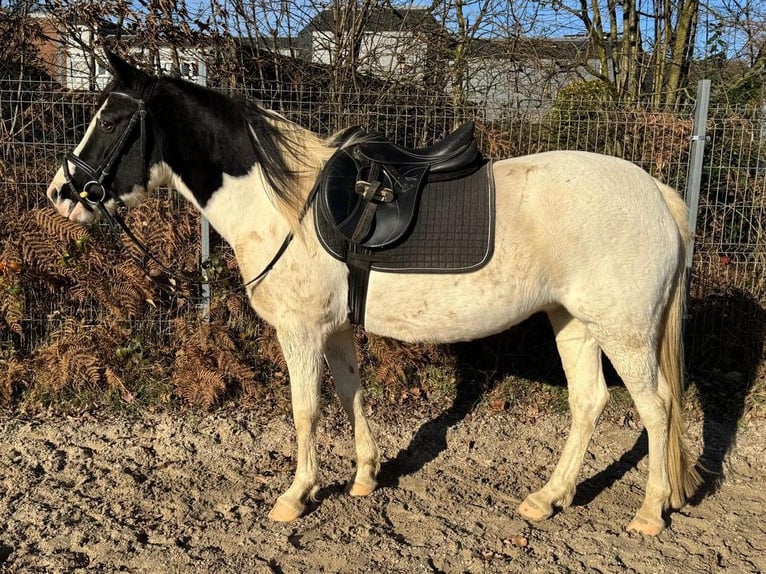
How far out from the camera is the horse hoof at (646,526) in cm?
301

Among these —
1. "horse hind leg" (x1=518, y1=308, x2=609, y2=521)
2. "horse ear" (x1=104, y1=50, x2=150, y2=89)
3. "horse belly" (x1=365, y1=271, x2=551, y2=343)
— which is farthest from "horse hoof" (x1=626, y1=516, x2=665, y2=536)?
"horse ear" (x1=104, y1=50, x2=150, y2=89)

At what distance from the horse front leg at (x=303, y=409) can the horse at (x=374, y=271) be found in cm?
1

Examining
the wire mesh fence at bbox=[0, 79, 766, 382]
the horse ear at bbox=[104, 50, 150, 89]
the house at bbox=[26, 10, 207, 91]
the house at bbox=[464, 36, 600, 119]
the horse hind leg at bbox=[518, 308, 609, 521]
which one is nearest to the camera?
the horse ear at bbox=[104, 50, 150, 89]

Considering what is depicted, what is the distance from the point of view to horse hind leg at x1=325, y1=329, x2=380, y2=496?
3334mm

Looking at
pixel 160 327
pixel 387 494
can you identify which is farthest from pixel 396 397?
pixel 160 327

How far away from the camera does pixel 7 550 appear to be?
9.07 ft

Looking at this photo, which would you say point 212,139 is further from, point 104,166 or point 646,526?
point 646,526

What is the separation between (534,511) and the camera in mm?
3162

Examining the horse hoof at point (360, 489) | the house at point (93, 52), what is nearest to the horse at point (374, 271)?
the horse hoof at point (360, 489)

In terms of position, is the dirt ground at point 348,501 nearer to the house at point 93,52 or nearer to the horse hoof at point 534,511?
the horse hoof at point 534,511

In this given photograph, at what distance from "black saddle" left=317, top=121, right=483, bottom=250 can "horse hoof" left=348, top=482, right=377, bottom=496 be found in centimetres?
136

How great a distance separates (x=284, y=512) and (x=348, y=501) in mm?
381

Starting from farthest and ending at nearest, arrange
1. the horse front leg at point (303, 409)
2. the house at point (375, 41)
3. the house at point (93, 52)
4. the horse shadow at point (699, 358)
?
1. the house at point (375, 41)
2. the house at point (93, 52)
3. the horse shadow at point (699, 358)
4. the horse front leg at point (303, 409)

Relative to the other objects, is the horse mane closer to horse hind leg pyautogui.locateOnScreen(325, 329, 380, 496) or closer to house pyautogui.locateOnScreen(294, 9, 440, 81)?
horse hind leg pyautogui.locateOnScreen(325, 329, 380, 496)
